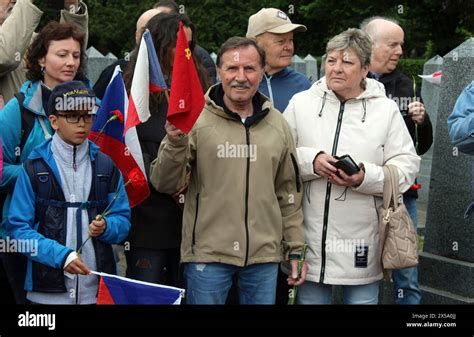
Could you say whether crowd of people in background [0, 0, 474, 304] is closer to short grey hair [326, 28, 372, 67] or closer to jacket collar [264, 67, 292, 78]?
short grey hair [326, 28, 372, 67]

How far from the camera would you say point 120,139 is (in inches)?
231

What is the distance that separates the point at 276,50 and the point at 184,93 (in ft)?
4.32

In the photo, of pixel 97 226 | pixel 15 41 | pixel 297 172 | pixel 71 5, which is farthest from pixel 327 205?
pixel 71 5

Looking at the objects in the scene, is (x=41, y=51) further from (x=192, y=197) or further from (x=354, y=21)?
(x=354, y=21)

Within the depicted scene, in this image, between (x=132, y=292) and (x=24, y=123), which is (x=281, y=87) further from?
(x=132, y=292)

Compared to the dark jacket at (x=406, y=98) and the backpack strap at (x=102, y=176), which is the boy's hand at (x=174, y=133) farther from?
the dark jacket at (x=406, y=98)

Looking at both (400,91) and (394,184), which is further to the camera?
(400,91)

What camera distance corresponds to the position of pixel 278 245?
219 inches

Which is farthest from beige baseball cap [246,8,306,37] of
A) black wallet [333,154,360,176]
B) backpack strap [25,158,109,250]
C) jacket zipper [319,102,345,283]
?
backpack strap [25,158,109,250]

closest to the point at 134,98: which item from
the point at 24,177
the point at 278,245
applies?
the point at 24,177

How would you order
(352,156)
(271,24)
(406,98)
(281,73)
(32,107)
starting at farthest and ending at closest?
(406,98), (281,73), (271,24), (352,156), (32,107)

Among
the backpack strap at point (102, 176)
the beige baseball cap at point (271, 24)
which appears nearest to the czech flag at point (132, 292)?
the backpack strap at point (102, 176)

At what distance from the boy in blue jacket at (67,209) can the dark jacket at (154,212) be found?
361 millimetres

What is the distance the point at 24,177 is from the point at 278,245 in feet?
4.64
